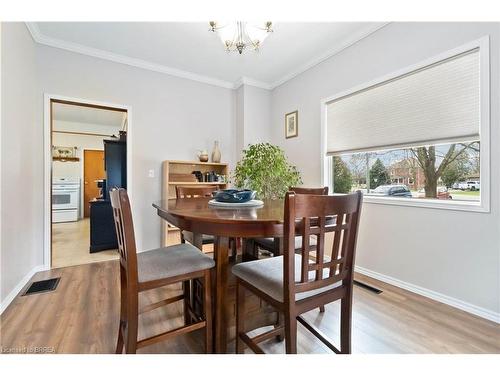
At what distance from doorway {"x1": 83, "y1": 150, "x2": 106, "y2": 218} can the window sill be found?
280 inches

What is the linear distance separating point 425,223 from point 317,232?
1.63 meters

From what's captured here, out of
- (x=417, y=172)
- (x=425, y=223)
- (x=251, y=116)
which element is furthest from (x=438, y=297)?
(x=251, y=116)

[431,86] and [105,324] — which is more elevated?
[431,86]

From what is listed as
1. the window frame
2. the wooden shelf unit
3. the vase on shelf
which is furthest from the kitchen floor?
the window frame

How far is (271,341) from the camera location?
1476 mm

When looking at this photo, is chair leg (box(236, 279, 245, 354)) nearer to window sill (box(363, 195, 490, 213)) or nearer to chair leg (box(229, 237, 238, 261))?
chair leg (box(229, 237, 238, 261))

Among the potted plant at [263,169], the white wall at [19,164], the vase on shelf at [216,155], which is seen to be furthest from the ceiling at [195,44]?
the potted plant at [263,169]

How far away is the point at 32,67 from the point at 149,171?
5.22ft

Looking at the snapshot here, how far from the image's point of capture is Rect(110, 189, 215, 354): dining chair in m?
1.08

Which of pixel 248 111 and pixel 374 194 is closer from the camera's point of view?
pixel 374 194
